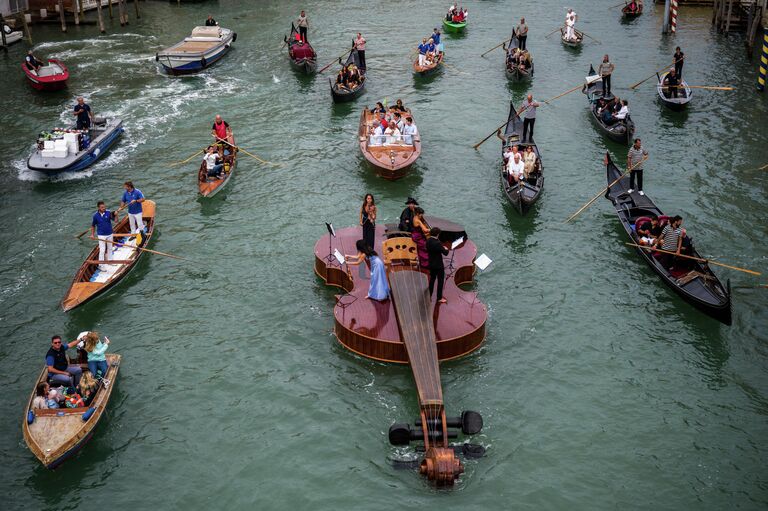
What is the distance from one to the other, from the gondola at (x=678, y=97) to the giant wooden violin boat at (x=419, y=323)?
50.4 feet

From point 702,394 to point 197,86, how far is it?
2539 centimetres

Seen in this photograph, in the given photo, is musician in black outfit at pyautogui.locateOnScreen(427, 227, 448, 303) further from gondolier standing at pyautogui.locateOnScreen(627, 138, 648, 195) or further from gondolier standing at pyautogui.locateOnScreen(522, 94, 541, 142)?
gondolier standing at pyautogui.locateOnScreen(522, 94, 541, 142)

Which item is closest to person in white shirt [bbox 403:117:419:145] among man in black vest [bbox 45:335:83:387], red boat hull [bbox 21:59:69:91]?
man in black vest [bbox 45:335:83:387]

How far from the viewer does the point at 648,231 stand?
2033cm

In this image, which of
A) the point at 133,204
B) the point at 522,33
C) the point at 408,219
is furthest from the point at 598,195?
the point at 522,33

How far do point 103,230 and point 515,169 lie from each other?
1234cm

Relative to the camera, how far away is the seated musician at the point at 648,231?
19984mm

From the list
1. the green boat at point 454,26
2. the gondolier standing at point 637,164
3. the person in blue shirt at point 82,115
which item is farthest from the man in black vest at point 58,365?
the green boat at point 454,26

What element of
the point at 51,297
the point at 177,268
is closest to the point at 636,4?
the point at 177,268

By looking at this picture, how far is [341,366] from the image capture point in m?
16.1

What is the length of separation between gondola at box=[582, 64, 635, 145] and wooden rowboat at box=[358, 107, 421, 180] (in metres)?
7.70

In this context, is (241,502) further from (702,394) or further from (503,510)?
(702,394)

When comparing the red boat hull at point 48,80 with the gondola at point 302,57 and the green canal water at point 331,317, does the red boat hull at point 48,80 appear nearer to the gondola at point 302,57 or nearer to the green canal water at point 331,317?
the green canal water at point 331,317

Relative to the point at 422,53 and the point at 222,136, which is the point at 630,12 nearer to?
the point at 422,53
